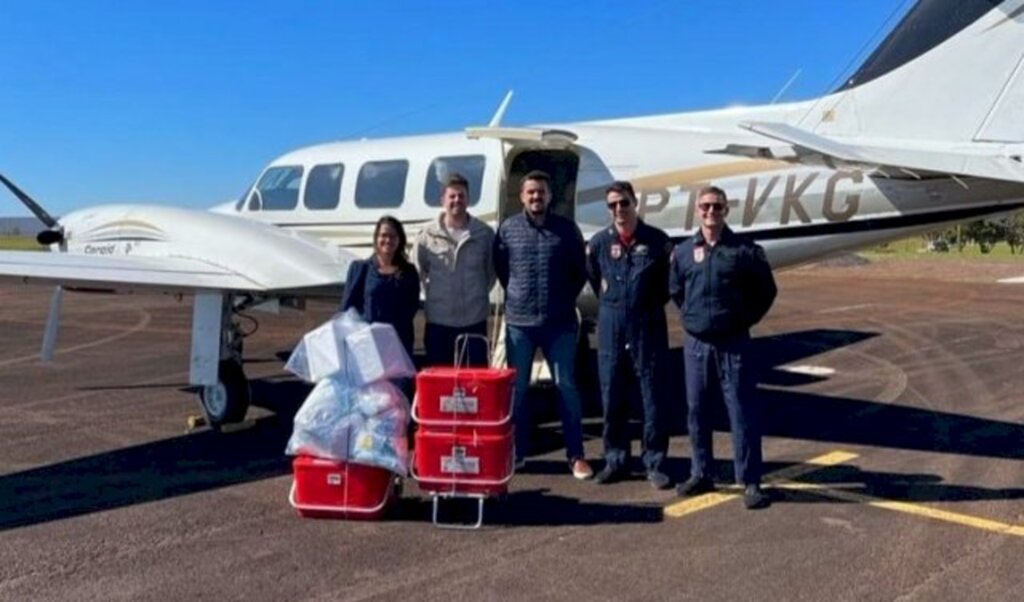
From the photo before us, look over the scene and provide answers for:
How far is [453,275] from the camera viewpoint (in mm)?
6395

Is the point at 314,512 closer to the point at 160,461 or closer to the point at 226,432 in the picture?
the point at 160,461

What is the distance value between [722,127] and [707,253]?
3.48 metres

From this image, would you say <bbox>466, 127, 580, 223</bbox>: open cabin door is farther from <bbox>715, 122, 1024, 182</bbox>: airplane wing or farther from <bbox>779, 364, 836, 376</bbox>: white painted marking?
<bbox>779, 364, 836, 376</bbox>: white painted marking

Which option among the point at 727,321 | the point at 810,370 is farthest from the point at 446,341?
the point at 810,370

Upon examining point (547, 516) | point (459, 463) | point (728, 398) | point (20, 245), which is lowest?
point (547, 516)

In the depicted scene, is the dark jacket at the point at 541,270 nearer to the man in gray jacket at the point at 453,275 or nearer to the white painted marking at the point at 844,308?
the man in gray jacket at the point at 453,275

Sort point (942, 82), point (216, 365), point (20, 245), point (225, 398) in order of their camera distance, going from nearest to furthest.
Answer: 1. point (216, 365)
2. point (942, 82)
3. point (225, 398)
4. point (20, 245)

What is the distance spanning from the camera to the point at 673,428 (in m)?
8.08

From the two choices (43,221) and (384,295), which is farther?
(43,221)

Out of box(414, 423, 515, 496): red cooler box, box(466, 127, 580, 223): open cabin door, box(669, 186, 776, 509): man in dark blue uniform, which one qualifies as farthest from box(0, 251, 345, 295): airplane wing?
box(669, 186, 776, 509): man in dark blue uniform

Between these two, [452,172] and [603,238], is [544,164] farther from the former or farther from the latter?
[603,238]

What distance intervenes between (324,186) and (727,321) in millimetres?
6018

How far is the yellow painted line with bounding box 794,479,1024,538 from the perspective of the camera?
5250 mm

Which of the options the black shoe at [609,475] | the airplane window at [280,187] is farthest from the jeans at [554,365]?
the airplane window at [280,187]
